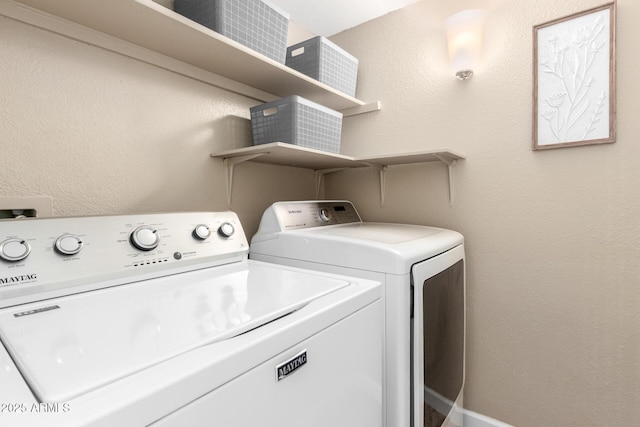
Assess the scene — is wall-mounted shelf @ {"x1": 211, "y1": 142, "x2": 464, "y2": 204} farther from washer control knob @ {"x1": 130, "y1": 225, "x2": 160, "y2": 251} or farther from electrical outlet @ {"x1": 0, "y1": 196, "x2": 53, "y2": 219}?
electrical outlet @ {"x1": 0, "y1": 196, "x2": 53, "y2": 219}

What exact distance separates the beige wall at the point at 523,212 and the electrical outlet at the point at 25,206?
1623 millimetres

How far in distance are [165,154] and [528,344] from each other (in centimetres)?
189

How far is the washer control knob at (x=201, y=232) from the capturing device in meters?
1.14

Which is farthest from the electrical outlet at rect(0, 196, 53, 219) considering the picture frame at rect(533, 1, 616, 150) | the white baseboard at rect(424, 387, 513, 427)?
the picture frame at rect(533, 1, 616, 150)

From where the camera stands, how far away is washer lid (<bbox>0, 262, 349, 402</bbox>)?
1.59ft

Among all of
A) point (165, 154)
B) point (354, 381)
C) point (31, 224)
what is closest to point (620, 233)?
point (354, 381)

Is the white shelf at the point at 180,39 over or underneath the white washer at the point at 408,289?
over

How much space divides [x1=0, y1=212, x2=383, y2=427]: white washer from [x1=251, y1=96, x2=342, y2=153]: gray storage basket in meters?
0.58

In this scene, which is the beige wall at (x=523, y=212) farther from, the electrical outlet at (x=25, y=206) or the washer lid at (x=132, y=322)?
the electrical outlet at (x=25, y=206)

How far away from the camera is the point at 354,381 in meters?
0.83

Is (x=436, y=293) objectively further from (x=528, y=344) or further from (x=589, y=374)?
(x=589, y=374)

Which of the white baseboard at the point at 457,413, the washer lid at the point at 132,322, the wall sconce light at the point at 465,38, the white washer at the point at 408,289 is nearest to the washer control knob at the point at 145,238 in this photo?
the washer lid at the point at 132,322

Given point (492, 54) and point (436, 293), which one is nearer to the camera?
point (436, 293)

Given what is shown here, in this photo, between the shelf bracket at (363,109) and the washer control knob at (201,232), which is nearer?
the washer control knob at (201,232)
